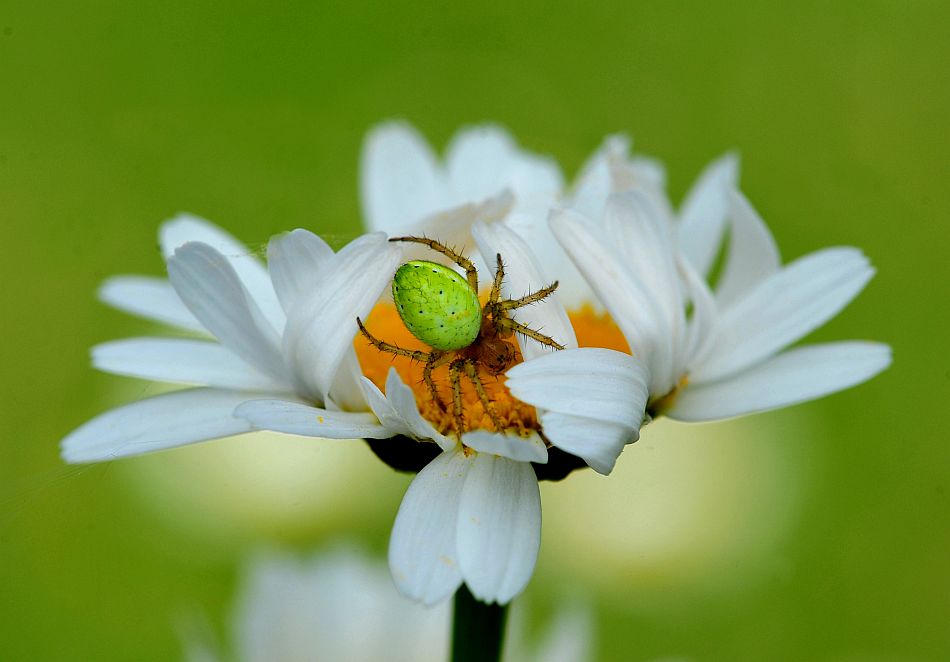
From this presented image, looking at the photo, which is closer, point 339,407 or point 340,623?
point 339,407

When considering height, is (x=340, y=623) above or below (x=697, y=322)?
below

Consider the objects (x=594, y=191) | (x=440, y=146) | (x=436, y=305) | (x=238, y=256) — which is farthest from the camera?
(x=440, y=146)

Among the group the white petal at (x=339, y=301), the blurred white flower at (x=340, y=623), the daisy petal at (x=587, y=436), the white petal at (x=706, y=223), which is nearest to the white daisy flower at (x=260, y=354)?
the white petal at (x=339, y=301)

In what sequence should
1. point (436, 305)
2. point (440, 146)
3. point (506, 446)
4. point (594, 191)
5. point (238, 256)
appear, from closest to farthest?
point (506, 446)
point (436, 305)
point (238, 256)
point (594, 191)
point (440, 146)

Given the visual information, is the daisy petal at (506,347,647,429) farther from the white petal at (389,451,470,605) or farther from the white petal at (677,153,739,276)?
the white petal at (677,153,739,276)

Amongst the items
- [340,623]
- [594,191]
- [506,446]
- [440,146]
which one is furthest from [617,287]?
[440,146]

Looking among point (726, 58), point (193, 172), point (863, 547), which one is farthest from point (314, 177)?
point (863, 547)

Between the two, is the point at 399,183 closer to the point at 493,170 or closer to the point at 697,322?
the point at 493,170

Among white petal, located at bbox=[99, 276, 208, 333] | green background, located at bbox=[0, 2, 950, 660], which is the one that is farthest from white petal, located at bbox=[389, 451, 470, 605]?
green background, located at bbox=[0, 2, 950, 660]
